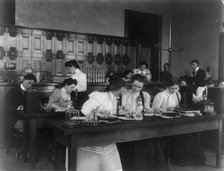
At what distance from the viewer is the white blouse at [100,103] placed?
11.5ft

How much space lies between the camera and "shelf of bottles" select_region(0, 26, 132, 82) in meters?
7.91

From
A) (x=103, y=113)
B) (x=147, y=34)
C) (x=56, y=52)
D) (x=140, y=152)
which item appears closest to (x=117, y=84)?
A: (x=103, y=113)

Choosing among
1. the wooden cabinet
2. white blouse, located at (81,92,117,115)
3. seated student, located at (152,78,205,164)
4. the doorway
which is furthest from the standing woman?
the doorway

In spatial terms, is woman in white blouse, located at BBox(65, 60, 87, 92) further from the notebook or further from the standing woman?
the notebook

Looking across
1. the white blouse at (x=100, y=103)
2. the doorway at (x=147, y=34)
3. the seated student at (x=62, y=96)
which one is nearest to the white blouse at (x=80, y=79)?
the seated student at (x=62, y=96)

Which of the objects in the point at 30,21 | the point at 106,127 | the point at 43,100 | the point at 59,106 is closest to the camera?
the point at 106,127

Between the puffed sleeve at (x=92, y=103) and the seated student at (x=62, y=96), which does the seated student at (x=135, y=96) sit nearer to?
the puffed sleeve at (x=92, y=103)

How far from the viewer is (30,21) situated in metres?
8.36

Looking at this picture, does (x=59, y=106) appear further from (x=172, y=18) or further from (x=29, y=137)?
(x=172, y=18)

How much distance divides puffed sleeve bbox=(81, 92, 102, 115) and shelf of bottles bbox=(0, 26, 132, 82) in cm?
436

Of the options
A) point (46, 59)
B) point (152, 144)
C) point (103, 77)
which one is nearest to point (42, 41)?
point (46, 59)

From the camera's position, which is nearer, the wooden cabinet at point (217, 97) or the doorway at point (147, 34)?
the wooden cabinet at point (217, 97)

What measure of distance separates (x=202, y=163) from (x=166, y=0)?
8552mm

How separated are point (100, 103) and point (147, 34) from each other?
27.3 ft
